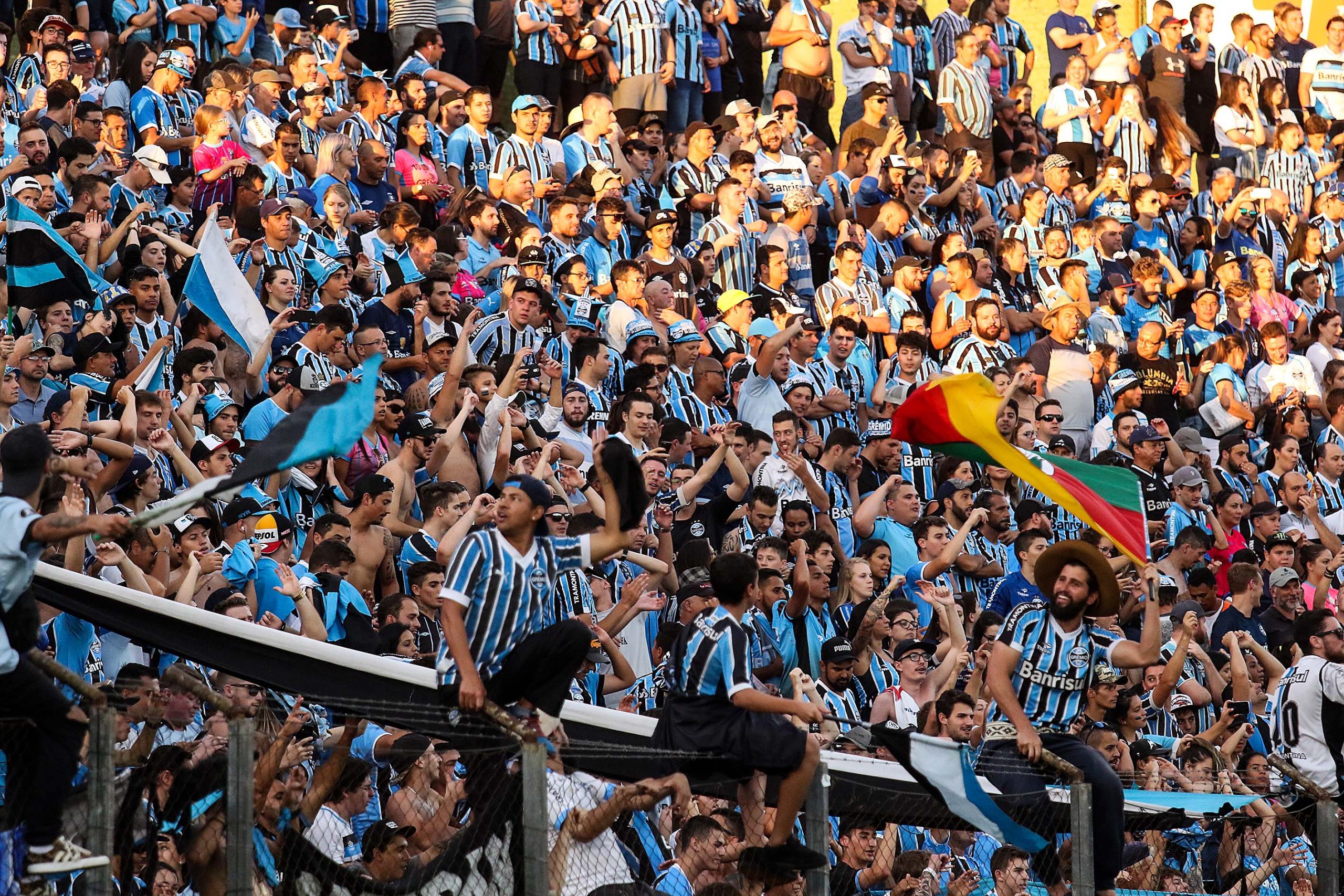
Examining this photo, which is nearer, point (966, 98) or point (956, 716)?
point (956, 716)

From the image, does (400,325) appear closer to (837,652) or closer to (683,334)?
(683,334)

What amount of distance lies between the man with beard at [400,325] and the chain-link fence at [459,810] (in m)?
4.92

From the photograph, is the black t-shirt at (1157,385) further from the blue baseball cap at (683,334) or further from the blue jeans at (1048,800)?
the blue jeans at (1048,800)

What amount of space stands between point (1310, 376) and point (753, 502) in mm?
7645

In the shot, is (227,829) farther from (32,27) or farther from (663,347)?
(32,27)

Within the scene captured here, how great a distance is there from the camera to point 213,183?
14.6 m

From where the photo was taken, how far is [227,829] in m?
7.00

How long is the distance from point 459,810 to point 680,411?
7.38 meters

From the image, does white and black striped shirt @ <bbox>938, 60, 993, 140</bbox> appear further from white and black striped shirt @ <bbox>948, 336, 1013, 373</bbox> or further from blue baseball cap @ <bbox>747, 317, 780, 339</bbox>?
blue baseball cap @ <bbox>747, 317, 780, 339</bbox>

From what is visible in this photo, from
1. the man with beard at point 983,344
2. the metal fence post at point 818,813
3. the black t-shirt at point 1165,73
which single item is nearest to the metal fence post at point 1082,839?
the metal fence post at point 818,813

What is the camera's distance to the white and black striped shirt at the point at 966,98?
22.0 meters

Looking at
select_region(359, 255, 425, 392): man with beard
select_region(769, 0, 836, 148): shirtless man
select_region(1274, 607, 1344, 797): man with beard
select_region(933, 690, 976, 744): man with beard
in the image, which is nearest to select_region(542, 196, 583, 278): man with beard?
select_region(359, 255, 425, 392): man with beard

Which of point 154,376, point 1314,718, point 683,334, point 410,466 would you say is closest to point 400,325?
point 410,466

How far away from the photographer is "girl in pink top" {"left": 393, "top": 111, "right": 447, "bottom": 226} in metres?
16.4
